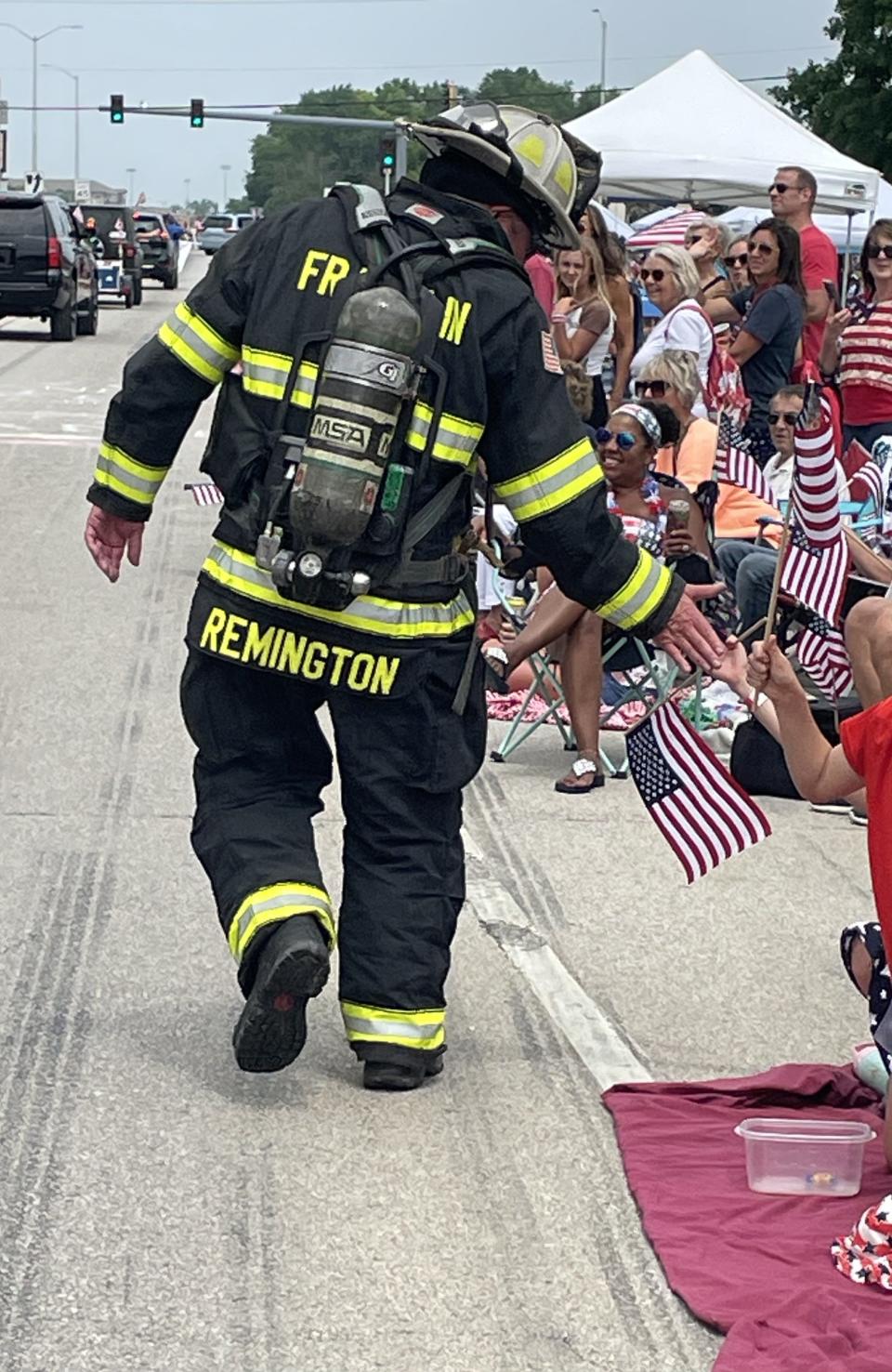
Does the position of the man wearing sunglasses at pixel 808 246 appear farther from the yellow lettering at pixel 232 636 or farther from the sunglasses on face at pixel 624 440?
the yellow lettering at pixel 232 636

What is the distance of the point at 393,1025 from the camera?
4945mm

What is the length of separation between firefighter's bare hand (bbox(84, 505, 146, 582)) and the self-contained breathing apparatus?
561mm

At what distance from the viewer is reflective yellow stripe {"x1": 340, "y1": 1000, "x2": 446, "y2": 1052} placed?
494 centimetres

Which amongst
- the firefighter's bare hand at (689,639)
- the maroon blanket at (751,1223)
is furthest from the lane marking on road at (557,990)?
the firefighter's bare hand at (689,639)

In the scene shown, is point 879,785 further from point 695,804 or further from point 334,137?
point 334,137

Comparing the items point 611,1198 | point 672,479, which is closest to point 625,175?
point 672,479

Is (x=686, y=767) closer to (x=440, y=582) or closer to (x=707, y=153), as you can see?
(x=440, y=582)

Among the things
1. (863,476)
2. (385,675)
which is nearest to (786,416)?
→ (863,476)

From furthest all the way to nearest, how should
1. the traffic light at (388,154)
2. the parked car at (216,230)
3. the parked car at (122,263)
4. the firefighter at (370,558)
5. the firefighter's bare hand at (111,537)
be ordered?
the parked car at (216,230)
the traffic light at (388,154)
the parked car at (122,263)
the firefighter's bare hand at (111,537)
the firefighter at (370,558)

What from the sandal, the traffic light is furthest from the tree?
the sandal

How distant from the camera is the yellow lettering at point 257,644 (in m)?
4.88

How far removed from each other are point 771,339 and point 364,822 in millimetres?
7143

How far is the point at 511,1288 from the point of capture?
3992 millimetres

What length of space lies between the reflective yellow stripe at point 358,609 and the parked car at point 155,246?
4595cm
